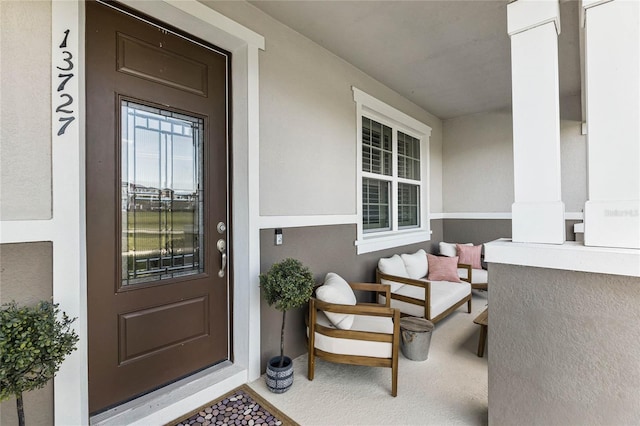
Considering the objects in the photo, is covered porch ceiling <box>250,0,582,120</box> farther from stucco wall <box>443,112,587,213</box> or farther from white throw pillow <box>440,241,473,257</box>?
white throw pillow <box>440,241,473,257</box>

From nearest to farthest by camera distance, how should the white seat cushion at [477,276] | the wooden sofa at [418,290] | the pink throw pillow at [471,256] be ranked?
the wooden sofa at [418,290]
the white seat cushion at [477,276]
the pink throw pillow at [471,256]

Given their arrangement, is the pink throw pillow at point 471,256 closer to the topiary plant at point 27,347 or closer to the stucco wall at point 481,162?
the stucco wall at point 481,162

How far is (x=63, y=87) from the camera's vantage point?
1.42 m

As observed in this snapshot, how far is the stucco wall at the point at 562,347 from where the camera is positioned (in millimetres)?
1225

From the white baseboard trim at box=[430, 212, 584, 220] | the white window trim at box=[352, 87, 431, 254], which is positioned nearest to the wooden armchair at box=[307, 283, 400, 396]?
the white window trim at box=[352, 87, 431, 254]

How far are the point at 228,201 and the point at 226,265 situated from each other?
0.50 metres

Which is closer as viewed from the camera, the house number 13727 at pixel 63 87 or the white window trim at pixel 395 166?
the house number 13727 at pixel 63 87

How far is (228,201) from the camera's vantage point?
7.36ft

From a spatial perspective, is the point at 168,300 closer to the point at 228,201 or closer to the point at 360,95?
the point at 228,201

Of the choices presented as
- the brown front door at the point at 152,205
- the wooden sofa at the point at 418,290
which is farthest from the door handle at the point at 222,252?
the wooden sofa at the point at 418,290

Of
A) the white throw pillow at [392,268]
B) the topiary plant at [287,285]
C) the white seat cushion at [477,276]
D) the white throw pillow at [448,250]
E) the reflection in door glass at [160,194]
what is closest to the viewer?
the reflection in door glass at [160,194]

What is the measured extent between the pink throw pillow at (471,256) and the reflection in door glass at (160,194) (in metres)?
3.81

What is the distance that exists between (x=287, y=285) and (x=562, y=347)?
4.85 ft

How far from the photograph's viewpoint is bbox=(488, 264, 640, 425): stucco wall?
122 centimetres
